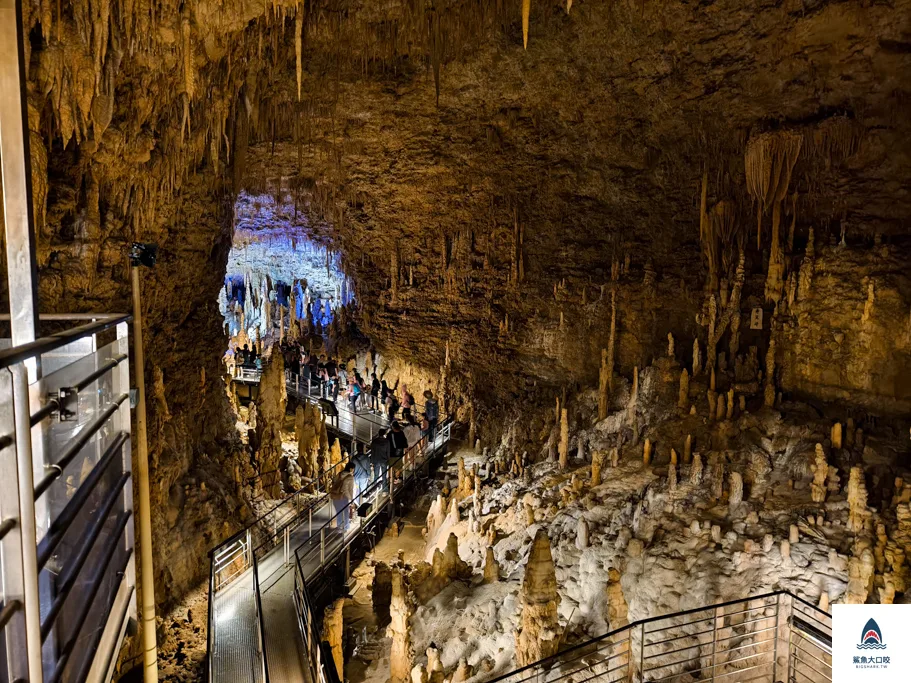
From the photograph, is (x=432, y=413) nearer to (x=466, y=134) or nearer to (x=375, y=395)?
(x=375, y=395)

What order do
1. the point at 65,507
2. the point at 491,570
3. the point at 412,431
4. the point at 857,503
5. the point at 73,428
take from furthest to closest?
1. the point at 412,431
2. the point at 491,570
3. the point at 857,503
4. the point at 73,428
5. the point at 65,507

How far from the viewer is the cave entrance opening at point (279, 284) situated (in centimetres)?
1891

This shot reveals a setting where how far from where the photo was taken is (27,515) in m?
1.58

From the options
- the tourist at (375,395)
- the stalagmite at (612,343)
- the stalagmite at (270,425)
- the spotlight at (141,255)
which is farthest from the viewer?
the tourist at (375,395)

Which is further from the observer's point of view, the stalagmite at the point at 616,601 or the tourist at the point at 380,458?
the tourist at the point at 380,458

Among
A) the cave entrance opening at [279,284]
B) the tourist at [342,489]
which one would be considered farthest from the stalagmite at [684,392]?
the cave entrance opening at [279,284]

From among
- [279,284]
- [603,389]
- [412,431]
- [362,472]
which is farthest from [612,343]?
[279,284]

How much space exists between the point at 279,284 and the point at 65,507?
74.2 ft

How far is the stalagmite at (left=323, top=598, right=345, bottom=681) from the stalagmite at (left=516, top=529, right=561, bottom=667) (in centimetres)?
355

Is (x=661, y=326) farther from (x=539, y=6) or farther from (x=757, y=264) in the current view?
(x=539, y=6)

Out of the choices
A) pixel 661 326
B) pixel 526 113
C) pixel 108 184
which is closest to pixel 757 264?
pixel 661 326

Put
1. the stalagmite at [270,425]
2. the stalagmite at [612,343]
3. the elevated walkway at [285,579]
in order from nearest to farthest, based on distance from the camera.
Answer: the elevated walkway at [285,579] → the stalagmite at [612,343] → the stalagmite at [270,425]

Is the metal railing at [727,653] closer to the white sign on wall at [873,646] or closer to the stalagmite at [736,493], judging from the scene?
the white sign on wall at [873,646]

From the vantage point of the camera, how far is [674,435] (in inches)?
409
